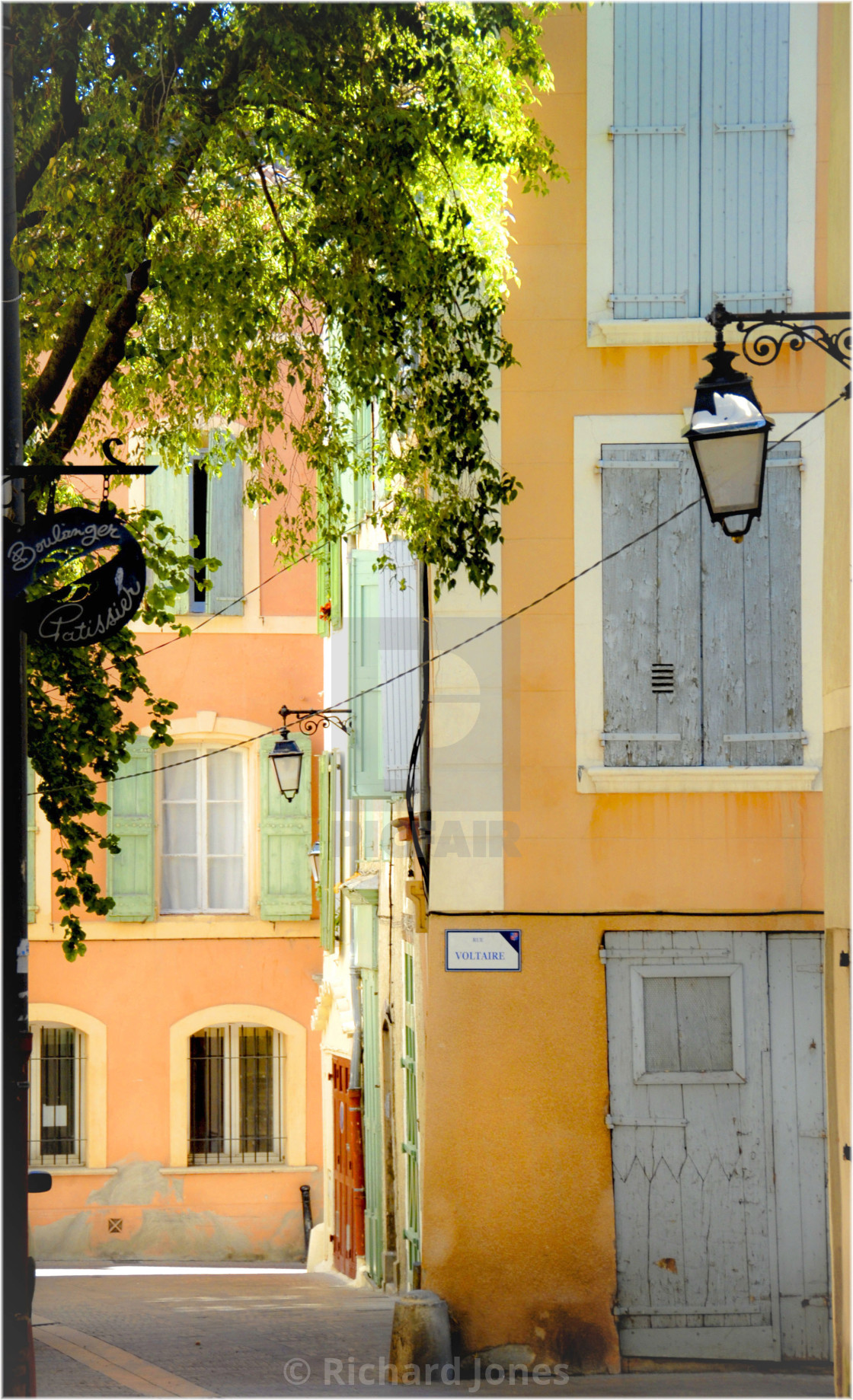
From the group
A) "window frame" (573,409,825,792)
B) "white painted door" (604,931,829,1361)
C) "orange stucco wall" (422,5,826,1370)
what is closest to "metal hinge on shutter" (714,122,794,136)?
"orange stucco wall" (422,5,826,1370)

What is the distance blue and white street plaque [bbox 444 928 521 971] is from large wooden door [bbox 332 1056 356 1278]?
275 inches

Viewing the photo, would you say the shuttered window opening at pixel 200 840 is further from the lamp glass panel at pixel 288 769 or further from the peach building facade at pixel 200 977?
the lamp glass panel at pixel 288 769

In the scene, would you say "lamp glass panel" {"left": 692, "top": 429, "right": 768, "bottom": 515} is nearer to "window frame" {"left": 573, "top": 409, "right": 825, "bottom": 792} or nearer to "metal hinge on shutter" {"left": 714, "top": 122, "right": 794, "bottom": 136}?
"window frame" {"left": 573, "top": 409, "right": 825, "bottom": 792}

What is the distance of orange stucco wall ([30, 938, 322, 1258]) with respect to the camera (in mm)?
18500

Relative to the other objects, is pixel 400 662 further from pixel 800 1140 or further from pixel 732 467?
pixel 732 467

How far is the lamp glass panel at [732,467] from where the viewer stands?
6.14 metres

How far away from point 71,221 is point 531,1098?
538cm

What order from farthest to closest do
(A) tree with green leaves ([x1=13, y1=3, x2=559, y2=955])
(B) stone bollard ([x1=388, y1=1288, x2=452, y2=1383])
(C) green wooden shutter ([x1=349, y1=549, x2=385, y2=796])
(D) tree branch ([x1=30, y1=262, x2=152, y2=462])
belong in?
(C) green wooden shutter ([x1=349, y1=549, x2=385, y2=796]) < (B) stone bollard ([x1=388, y1=1288, x2=452, y2=1383]) < (D) tree branch ([x1=30, y1=262, x2=152, y2=462]) < (A) tree with green leaves ([x1=13, y1=3, x2=559, y2=955])

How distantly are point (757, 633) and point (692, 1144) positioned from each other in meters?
2.98

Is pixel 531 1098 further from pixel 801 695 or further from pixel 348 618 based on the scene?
pixel 348 618

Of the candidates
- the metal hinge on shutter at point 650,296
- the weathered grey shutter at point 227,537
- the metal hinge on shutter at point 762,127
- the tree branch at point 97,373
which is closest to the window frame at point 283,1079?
the weathered grey shutter at point 227,537

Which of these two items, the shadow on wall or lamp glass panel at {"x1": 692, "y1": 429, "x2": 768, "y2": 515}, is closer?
lamp glass panel at {"x1": 692, "y1": 429, "x2": 768, "y2": 515}

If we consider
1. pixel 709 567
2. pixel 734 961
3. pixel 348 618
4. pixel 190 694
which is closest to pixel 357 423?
pixel 348 618

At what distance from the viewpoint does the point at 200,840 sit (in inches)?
760
